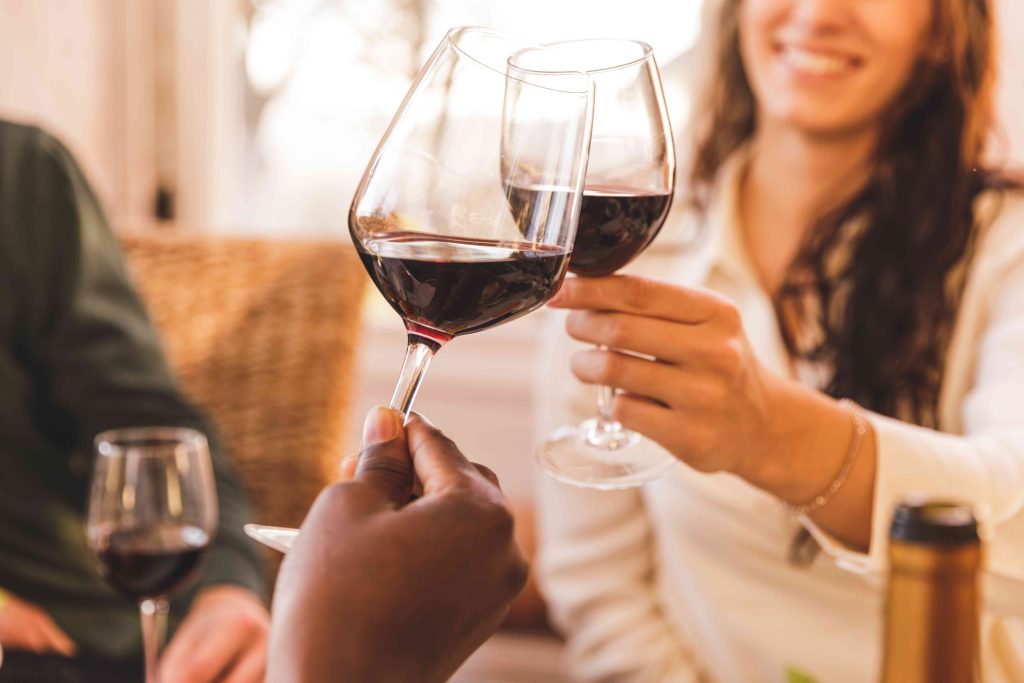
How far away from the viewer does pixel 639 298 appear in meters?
0.77

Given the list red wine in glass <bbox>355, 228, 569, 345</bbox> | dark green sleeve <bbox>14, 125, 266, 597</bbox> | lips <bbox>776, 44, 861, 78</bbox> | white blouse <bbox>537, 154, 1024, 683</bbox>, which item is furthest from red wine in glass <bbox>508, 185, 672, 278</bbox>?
dark green sleeve <bbox>14, 125, 266, 597</bbox>

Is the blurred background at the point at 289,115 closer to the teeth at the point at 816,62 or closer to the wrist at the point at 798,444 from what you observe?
the teeth at the point at 816,62

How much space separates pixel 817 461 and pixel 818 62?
1.96ft

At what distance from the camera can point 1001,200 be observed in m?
1.38

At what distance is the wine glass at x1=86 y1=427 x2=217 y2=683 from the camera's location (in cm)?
99

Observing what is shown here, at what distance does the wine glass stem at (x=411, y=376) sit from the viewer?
609 mm

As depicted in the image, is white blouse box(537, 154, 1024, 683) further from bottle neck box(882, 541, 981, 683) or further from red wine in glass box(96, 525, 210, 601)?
red wine in glass box(96, 525, 210, 601)

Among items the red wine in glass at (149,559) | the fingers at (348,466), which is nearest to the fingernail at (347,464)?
the fingers at (348,466)

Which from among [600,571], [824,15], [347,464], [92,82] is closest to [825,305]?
[824,15]

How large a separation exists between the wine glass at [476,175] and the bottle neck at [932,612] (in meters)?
0.24

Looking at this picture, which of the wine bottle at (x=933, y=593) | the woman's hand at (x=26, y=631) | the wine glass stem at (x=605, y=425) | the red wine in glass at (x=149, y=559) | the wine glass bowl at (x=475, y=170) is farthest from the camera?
the woman's hand at (x=26, y=631)

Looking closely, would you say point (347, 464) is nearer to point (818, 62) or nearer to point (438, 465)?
point (438, 465)

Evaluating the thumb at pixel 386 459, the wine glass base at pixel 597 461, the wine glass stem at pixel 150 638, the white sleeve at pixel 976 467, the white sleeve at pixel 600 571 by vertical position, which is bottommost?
the white sleeve at pixel 600 571

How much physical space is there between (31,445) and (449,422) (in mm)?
1192
